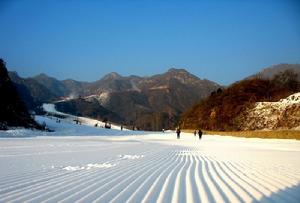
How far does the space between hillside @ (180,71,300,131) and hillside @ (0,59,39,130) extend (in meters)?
31.9

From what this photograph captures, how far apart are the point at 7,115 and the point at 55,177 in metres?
43.1

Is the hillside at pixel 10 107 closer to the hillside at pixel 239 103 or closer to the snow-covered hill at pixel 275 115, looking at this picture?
the snow-covered hill at pixel 275 115

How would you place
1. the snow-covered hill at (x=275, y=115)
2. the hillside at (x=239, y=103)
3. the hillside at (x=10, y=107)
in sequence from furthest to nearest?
the hillside at (x=239, y=103)
the snow-covered hill at (x=275, y=115)
the hillside at (x=10, y=107)

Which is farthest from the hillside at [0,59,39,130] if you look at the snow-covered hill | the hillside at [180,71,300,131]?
the hillside at [180,71,300,131]

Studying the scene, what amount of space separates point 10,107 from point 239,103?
40.4 metres

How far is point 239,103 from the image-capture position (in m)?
75.2

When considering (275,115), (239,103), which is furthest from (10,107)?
(239,103)

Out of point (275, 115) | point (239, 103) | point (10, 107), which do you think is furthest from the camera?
point (239, 103)

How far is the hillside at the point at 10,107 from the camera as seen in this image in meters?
48.7

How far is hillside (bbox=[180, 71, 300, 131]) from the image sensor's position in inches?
2665

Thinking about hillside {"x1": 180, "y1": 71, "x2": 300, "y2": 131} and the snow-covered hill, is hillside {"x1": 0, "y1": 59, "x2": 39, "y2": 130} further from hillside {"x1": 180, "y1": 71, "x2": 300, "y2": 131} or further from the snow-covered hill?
hillside {"x1": 180, "y1": 71, "x2": 300, "y2": 131}

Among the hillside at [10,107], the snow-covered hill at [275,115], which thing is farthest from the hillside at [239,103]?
the hillside at [10,107]

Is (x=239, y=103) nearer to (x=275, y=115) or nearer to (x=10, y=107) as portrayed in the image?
(x=275, y=115)

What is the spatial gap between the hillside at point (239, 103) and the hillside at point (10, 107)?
31.9 meters
